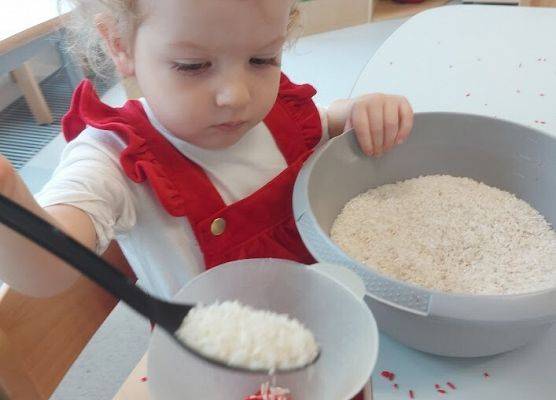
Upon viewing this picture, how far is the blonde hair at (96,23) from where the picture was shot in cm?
49

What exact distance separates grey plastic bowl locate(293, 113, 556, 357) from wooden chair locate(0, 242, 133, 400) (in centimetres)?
27

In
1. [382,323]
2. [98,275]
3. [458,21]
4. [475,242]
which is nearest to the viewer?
[98,275]

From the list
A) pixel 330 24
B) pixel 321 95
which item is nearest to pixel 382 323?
pixel 321 95

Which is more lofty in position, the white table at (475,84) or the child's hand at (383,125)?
the child's hand at (383,125)

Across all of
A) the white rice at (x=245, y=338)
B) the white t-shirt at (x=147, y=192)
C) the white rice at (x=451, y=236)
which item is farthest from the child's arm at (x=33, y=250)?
the white rice at (x=451, y=236)

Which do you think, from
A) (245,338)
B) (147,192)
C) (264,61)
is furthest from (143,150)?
(245,338)

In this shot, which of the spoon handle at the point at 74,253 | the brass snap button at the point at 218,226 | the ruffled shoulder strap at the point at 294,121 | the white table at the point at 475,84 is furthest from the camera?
the ruffled shoulder strap at the point at 294,121

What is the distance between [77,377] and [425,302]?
0.99m

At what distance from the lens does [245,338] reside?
374mm

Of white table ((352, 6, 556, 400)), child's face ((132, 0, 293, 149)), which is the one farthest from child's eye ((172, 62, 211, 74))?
white table ((352, 6, 556, 400))

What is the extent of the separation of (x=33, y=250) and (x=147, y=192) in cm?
18

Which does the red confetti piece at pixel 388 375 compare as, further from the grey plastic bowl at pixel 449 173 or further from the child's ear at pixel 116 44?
the child's ear at pixel 116 44

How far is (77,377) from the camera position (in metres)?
1.14

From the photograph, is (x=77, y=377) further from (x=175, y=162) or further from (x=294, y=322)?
(x=294, y=322)
